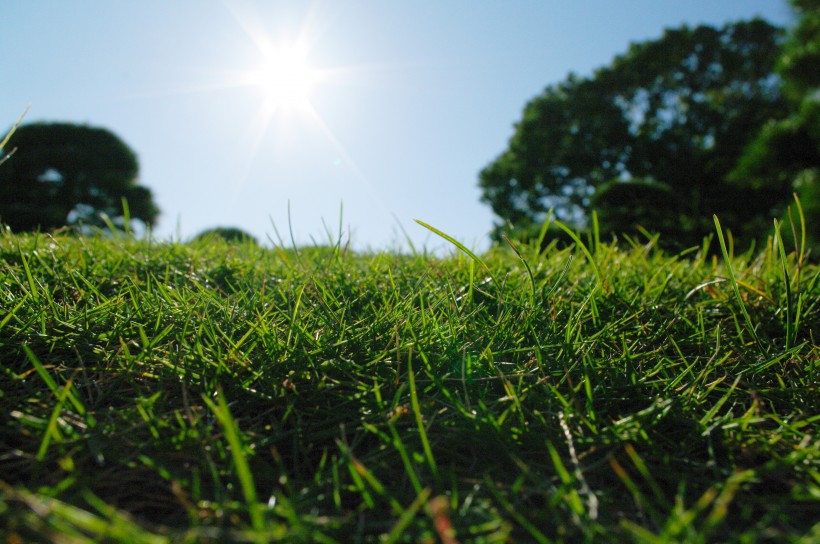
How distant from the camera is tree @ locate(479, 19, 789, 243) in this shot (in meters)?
18.8

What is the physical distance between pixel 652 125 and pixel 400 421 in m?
22.6

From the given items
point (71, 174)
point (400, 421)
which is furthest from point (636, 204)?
point (71, 174)

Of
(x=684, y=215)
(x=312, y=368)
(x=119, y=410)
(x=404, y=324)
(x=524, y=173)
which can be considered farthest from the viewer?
(x=524, y=173)

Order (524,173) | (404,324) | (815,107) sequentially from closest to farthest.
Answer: (404,324), (815,107), (524,173)

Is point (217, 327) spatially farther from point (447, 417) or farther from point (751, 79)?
point (751, 79)

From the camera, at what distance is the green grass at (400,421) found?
666mm

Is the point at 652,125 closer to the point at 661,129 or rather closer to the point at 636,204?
the point at 661,129

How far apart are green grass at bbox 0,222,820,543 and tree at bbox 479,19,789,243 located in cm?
1897

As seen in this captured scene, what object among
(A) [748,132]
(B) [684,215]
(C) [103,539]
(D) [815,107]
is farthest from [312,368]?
(A) [748,132]

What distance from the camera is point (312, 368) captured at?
40.8 inches

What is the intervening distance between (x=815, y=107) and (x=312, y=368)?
1329 cm

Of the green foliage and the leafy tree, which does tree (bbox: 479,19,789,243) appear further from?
the green foliage

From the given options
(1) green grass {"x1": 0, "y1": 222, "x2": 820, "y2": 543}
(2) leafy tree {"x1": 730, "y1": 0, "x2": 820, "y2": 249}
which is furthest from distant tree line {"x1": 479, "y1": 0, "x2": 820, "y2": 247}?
(1) green grass {"x1": 0, "y1": 222, "x2": 820, "y2": 543}

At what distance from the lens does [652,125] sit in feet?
65.4
